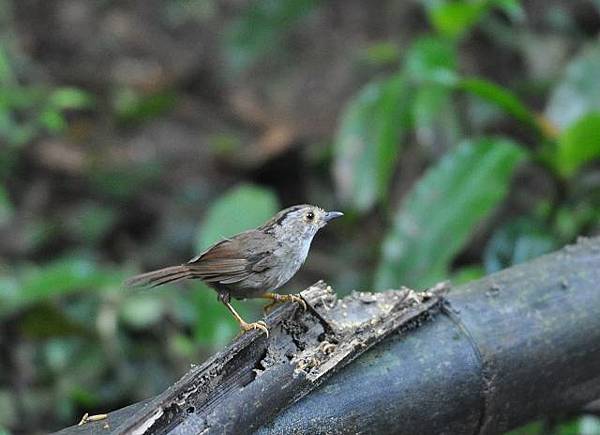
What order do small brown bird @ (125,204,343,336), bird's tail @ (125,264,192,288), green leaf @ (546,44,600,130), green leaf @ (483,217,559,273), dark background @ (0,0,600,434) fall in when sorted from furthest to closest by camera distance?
green leaf @ (546,44,600,130), dark background @ (0,0,600,434), green leaf @ (483,217,559,273), small brown bird @ (125,204,343,336), bird's tail @ (125,264,192,288)

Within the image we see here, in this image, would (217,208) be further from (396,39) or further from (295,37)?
(295,37)

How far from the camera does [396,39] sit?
307 inches

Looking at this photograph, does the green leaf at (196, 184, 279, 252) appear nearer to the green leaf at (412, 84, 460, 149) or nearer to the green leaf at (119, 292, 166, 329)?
the green leaf at (119, 292, 166, 329)

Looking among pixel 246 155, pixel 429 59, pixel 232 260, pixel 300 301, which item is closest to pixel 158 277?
pixel 232 260

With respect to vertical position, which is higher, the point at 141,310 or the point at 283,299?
the point at 141,310

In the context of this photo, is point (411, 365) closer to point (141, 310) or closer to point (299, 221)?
point (299, 221)

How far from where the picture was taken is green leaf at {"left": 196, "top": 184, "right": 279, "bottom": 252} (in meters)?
5.20

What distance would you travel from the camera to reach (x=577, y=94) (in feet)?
18.3

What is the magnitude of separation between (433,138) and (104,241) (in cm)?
270

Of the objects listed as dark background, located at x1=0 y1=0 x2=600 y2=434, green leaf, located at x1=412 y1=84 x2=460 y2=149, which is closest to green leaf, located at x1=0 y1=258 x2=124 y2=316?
dark background, located at x1=0 y1=0 x2=600 y2=434

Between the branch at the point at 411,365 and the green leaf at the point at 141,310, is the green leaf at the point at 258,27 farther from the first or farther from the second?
the branch at the point at 411,365

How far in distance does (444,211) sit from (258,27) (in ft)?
11.8

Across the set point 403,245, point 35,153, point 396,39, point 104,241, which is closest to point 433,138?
point 403,245

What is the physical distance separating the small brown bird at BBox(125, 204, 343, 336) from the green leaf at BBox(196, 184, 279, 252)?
1.85 metres
